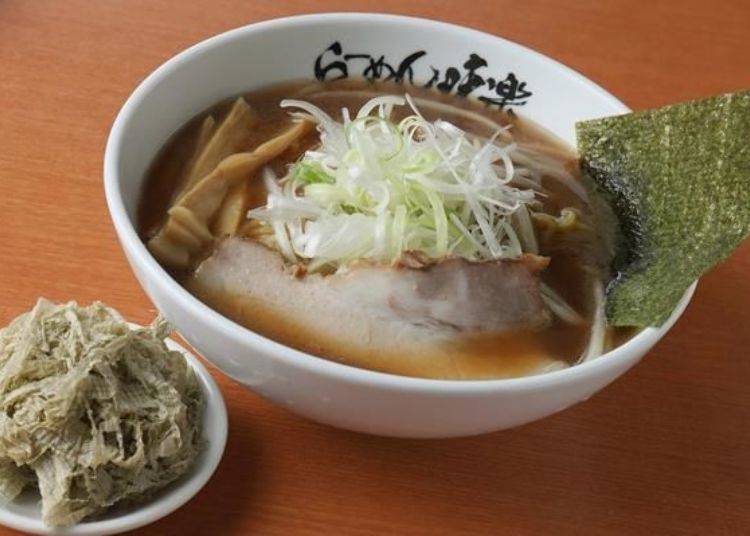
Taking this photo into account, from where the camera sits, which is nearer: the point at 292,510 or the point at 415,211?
the point at 292,510

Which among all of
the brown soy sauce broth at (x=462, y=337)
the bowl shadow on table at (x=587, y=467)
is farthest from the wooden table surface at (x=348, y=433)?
Answer: the brown soy sauce broth at (x=462, y=337)

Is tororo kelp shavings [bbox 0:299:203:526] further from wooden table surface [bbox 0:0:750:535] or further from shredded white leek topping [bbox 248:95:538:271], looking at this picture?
shredded white leek topping [bbox 248:95:538:271]

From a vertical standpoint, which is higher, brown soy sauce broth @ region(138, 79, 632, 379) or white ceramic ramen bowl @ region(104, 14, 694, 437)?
white ceramic ramen bowl @ region(104, 14, 694, 437)

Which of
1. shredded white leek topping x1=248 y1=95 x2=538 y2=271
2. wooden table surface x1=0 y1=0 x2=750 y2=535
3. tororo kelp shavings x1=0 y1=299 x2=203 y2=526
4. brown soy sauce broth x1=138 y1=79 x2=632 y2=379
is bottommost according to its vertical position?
wooden table surface x1=0 y1=0 x2=750 y2=535

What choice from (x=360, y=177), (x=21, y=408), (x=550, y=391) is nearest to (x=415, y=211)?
(x=360, y=177)

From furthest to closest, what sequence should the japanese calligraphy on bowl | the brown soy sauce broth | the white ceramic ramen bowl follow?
the japanese calligraphy on bowl → the brown soy sauce broth → the white ceramic ramen bowl

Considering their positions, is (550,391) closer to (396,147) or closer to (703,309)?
(396,147)

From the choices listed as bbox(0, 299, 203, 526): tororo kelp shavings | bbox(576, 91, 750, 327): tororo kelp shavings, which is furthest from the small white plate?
bbox(576, 91, 750, 327): tororo kelp shavings
